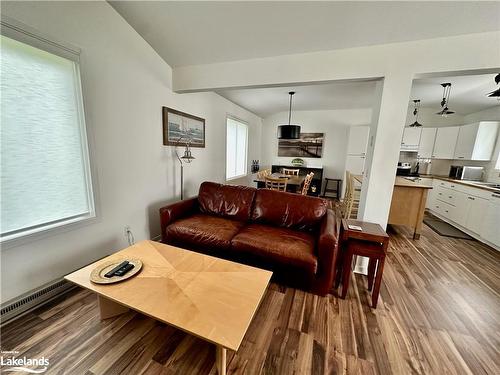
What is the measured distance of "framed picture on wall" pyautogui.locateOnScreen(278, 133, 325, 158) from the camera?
5918mm

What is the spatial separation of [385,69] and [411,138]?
12.7 ft

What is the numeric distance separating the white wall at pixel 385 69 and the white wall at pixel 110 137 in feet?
3.86

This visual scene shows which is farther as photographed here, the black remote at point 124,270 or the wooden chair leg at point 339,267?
the wooden chair leg at point 339,267

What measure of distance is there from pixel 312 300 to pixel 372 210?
1.14 m

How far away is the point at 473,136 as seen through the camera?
13.0ft

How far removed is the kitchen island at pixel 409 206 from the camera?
3.15 m

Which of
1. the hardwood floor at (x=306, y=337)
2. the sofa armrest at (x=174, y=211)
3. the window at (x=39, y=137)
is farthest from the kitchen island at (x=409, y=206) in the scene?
the window at (x=39, y=137)

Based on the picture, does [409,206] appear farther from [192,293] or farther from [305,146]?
[192,293]

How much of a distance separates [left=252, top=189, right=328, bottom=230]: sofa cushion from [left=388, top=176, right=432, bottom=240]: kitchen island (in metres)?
1.78

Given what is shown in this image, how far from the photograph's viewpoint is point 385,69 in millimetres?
1902

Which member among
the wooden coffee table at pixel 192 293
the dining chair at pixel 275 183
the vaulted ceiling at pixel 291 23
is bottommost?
the wooden coffee table at pixel 192 293

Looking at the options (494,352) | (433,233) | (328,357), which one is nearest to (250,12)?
(328,357)

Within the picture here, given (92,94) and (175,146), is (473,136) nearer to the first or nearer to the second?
(175,146)

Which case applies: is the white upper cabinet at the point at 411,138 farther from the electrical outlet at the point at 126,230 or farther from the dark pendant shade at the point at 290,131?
the electrical outlet at the point at 126,230
